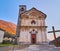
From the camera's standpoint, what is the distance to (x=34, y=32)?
22172mm

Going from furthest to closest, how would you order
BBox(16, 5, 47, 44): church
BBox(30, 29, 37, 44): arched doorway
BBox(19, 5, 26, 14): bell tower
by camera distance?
BBox(19, 5, 26, 14): bell tower < BBox(30, 29, 37, 44): arched doorway < BBox(16, 5, 47, 44): church

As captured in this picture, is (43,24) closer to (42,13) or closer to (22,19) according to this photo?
(42,13)

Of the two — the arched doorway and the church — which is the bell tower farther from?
the arched doorway

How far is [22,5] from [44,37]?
553 inches

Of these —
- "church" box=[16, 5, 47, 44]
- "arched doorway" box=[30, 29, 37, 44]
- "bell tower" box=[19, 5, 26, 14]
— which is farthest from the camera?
"bell tower" box=[19, 5, 26, 14]

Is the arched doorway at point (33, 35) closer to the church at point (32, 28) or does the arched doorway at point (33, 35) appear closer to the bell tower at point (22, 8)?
the church at point (32, 28)

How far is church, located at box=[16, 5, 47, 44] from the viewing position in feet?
70.3

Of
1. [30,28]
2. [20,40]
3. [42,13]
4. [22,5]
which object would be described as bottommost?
[20,40]

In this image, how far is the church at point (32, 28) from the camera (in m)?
21.4

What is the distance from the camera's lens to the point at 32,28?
22484 millimetres

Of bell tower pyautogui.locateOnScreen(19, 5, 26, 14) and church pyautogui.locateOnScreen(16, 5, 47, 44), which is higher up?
bell tower pyautogui.locateOnScreen(19, 5, 26, 14)

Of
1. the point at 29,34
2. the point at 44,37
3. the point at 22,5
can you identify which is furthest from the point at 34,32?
the point at 22,5

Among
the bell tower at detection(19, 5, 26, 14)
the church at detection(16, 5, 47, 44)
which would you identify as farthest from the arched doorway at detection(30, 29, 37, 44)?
the bell tower at detection(19, 5, 26, 14)

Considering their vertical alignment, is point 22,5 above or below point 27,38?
above
